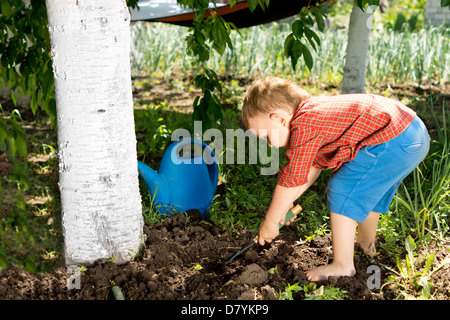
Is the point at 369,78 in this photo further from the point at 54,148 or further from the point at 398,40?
the point at 54,148

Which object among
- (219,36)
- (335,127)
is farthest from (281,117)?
(219,36)

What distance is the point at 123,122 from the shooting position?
5.41 feet

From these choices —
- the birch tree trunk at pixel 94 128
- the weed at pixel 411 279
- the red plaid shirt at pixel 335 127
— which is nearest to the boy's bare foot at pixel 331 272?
the weed at pixel 411 279

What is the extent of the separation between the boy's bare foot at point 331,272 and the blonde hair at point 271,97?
59 centimetres

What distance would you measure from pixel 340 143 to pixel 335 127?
2.8 inches

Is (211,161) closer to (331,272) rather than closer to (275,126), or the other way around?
(275,126)

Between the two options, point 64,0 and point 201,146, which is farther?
point 201,146

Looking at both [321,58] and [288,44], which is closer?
[288,44]

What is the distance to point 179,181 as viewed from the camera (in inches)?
85.0

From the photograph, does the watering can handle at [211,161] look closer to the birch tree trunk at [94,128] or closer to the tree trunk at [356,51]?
the birch tree trunk at [94,128]

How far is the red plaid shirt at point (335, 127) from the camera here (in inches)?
62.6

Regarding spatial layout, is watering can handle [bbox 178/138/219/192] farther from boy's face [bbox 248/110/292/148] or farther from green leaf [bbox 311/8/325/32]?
green leaf [bbox 311/8/325/32]

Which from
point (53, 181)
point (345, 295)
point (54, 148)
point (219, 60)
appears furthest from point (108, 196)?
point (219, 60)

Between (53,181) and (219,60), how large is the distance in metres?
2.62
